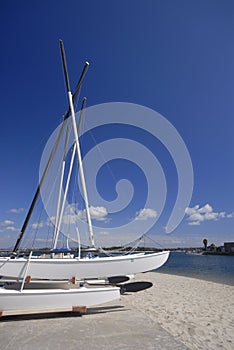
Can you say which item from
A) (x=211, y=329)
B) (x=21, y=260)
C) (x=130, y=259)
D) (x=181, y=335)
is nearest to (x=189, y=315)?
(x=211, y=329)

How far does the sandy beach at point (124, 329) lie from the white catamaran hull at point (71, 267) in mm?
2090

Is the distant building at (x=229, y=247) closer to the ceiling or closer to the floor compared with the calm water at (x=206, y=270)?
closer to the ceiling

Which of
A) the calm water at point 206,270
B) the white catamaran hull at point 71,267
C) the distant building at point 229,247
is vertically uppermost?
the distant building at point 229,247

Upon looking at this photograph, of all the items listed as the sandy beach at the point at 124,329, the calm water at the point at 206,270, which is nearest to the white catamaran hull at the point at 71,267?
the sandy beach at the point at 124,329

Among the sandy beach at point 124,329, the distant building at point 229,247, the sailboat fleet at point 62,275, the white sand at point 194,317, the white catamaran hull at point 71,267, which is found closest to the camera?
the sandy beach at point 124,329

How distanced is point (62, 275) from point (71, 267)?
1.78ft

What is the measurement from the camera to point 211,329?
696 cm

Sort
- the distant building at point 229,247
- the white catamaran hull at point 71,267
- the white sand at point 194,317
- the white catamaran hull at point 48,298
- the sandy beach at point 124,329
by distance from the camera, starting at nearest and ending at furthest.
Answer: the sandy beach at point 124,329
the white sand at point 194,317
the white catamaran hull at point 48,298
the white catamaran hull at point 71,267
the distant building at point 229,247

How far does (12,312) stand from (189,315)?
6.03 metres

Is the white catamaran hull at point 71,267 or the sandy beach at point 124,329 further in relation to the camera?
the white catamaran hull at point 71,267

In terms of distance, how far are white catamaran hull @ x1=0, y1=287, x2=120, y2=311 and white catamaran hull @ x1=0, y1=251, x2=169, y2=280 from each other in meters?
3.14

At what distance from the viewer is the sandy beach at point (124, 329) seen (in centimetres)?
553

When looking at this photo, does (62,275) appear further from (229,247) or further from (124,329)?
(229,247)

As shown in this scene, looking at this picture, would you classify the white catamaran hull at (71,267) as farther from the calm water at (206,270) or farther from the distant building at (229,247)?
the distant building at (229,247)
